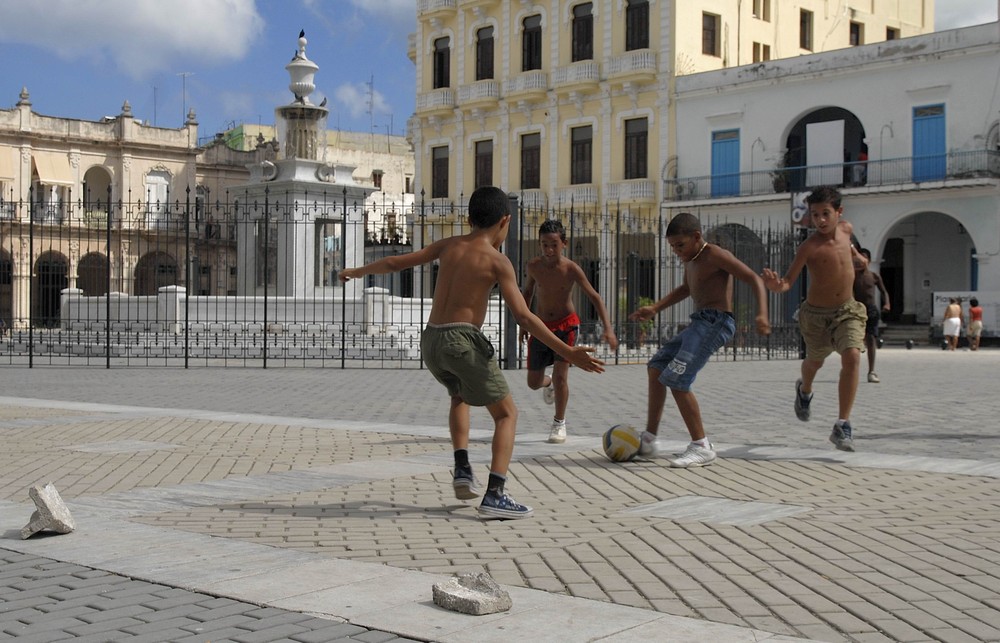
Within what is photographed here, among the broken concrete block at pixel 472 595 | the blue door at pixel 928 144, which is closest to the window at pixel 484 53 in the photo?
the blue door at pixel 928 144

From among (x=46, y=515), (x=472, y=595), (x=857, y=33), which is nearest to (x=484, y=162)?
(x=857, y=33)

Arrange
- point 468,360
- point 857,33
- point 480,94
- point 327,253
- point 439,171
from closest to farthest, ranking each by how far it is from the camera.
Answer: point 468,360
point 327,253
point 480,94
point 857,33
point 439,171

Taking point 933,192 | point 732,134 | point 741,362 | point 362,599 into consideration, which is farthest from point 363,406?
point 732,134

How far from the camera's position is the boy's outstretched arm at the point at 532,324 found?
20.7 feet

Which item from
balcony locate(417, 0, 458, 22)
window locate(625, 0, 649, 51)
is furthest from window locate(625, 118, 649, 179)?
balcony locate(417, 0, 458, 22)

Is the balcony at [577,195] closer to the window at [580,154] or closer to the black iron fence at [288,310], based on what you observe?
the window at [580,154]

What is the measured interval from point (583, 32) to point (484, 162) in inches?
244

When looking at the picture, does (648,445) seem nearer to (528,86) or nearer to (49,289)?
(49,289)

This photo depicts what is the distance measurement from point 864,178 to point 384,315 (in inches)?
676

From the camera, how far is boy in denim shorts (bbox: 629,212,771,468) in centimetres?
819

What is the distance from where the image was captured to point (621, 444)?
841cm

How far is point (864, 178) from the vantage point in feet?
118

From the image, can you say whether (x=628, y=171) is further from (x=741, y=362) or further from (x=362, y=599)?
(x=362, y=599)

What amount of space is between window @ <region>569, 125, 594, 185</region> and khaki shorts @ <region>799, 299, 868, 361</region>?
33299mm
